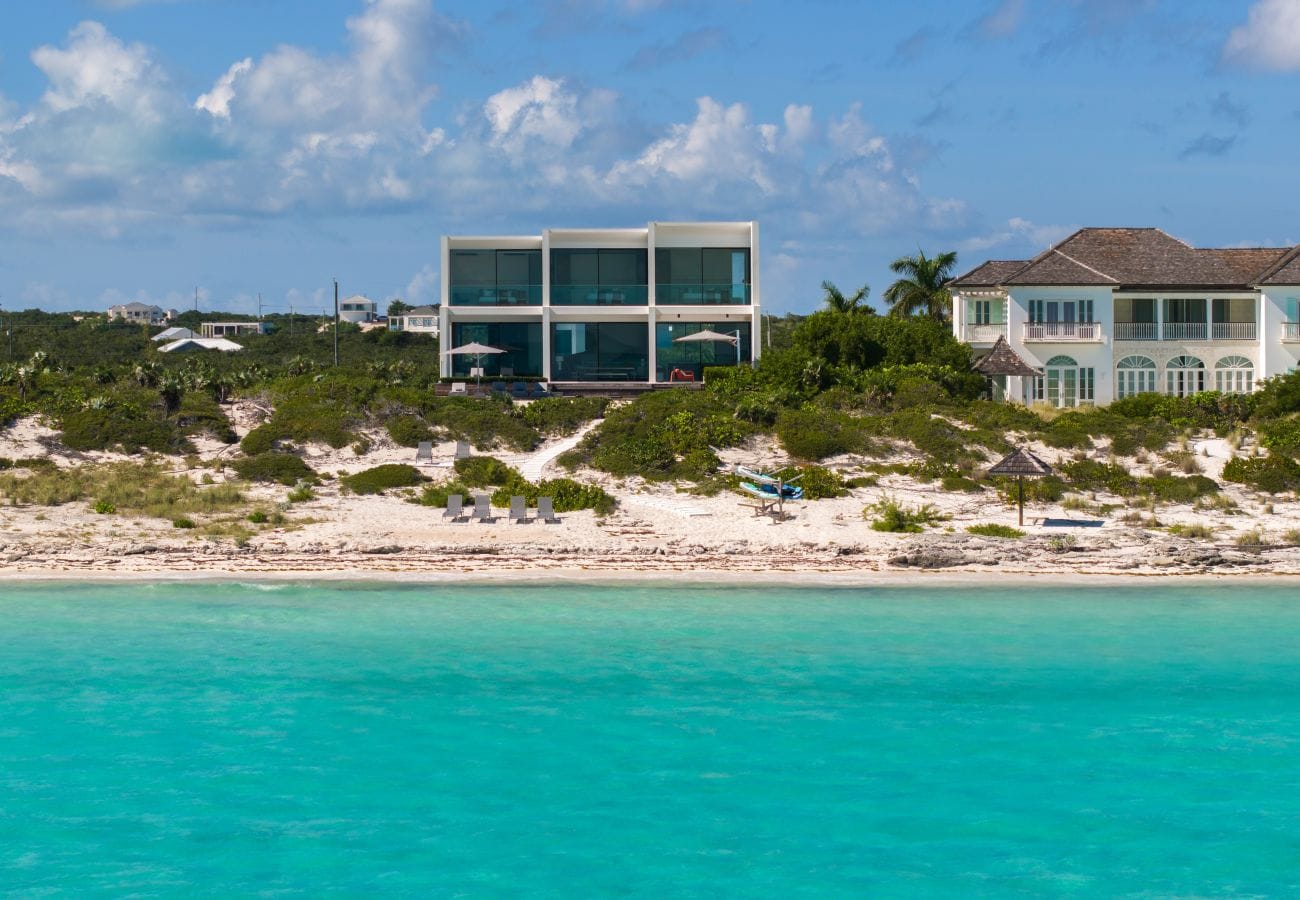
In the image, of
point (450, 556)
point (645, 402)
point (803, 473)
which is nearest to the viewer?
point (450, 556)

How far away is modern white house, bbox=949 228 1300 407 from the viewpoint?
47375mm

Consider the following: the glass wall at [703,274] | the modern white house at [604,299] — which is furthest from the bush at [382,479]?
the glass wall at [703,274]

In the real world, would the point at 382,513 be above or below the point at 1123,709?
above

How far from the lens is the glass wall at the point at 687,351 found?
53.4m

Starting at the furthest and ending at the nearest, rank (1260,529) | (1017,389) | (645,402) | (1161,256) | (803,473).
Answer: (1161,256) → (1017,389) → (645,402) → (803,473) → (1260,529)

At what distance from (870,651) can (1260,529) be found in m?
12.0

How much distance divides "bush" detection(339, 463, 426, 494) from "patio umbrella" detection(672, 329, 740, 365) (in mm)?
18590

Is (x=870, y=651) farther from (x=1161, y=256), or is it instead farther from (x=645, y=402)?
(x=1161, y=256)

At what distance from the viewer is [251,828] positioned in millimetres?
14812

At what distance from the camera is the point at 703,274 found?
2125 inches

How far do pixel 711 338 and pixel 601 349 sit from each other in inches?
222

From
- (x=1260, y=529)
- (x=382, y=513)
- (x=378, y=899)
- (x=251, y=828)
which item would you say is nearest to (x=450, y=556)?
(x=382, y=513)

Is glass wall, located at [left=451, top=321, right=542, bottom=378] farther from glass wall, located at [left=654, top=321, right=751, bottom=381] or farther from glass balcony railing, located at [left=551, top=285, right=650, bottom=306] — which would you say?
glass wall, located at [left=654, top=321, right=751, bottom=381]

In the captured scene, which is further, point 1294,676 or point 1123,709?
point 1294,676
